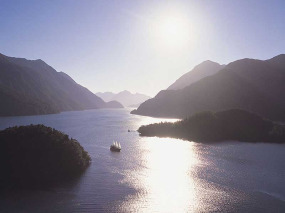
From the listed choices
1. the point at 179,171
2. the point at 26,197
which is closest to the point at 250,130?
the point at 179,171

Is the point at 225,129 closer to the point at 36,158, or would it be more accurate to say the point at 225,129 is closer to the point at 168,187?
the point at 168,187

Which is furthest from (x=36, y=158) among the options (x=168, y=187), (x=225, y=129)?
(x=225, y=129)

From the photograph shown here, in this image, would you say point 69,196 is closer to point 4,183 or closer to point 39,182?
point 39,182

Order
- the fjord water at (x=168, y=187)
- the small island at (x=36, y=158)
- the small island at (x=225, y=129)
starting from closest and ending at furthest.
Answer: the fjord water at (x=168, y=187) < the small island at (x=36, y=158) < the small island at (x=225, y=129)

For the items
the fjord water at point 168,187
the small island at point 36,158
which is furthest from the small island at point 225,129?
the small island at point 36,158

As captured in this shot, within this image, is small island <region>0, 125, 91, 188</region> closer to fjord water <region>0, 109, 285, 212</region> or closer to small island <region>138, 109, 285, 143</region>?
fjord water <region>0, 109, 285, 212</region>

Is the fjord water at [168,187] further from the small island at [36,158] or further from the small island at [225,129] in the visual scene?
the small island at [225,129]
